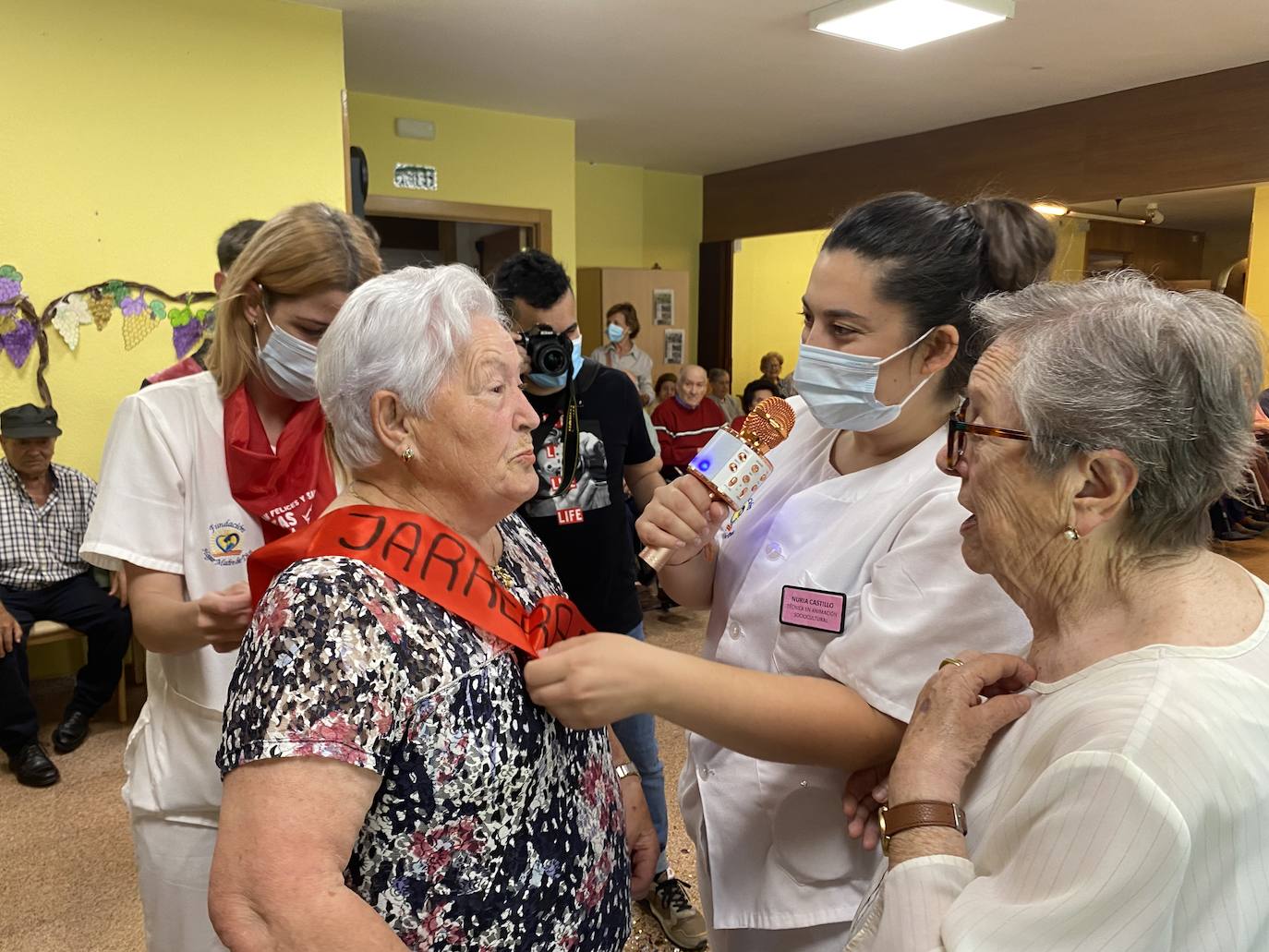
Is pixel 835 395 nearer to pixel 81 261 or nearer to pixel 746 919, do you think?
pixel 746 919

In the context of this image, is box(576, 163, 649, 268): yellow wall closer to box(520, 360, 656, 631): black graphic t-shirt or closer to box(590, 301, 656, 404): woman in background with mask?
box(590, 301, 656, 404): woman in background with mask

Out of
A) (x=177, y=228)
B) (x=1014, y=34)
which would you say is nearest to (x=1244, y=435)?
(x=177, y=228)

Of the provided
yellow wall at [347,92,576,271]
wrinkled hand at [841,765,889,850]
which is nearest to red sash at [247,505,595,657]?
wrinkled hand at [841,765,889,850]

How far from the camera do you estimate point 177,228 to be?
3.97 m

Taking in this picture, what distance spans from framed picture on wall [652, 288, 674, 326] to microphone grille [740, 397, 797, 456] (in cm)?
721

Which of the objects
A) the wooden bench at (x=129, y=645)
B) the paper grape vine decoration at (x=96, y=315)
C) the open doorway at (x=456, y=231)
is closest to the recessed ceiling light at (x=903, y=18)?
the open doorway at (x=456, y=231)

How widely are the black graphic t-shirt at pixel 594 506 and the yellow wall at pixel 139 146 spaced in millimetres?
2513

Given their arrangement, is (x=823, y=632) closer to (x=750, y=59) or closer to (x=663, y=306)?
(x=750, y=59)

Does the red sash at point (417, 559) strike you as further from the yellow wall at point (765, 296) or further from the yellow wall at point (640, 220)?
the yellow wall at point (765, 296)

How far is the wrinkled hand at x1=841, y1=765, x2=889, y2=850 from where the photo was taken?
1.13m

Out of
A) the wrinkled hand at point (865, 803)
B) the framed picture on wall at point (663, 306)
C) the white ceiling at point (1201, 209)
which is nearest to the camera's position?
the wrinkled hand at point (865, 803)

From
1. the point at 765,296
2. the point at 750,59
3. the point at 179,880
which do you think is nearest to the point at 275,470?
the point at 179,880

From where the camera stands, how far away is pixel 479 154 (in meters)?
6.25

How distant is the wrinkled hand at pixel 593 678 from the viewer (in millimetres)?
998
